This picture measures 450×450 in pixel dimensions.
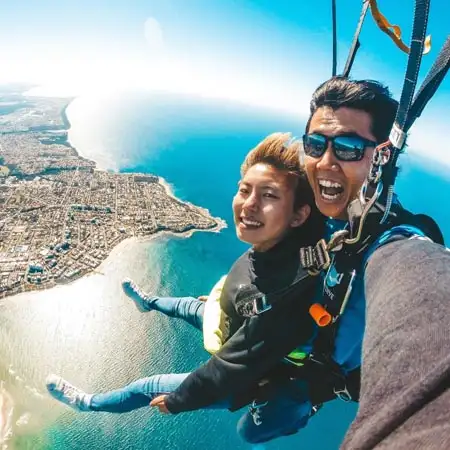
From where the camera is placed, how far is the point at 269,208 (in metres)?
2.36

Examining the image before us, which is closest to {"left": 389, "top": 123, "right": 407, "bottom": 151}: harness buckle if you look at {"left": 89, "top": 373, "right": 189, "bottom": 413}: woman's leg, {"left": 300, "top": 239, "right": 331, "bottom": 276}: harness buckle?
{"left": 300, "top": 239, "right": 331, "bottom": 276}: harness buckle

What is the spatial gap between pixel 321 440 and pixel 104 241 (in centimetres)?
2735

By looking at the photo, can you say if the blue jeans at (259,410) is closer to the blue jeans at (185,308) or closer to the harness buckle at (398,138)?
the blue jeans at (185,308)

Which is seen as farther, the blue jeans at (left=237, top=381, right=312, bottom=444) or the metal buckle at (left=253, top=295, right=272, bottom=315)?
the blue jeans at (left=237, top=381, right=312, bottom=444)

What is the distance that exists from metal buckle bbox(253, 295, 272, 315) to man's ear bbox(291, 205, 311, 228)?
0.65 metres

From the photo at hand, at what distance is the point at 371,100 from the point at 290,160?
0.75m

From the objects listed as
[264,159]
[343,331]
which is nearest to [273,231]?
[264,159]

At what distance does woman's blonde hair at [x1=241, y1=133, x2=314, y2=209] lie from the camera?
2.42 meters

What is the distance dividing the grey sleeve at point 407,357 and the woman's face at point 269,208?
134cm

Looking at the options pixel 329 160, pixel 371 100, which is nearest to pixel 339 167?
pixel 329 160

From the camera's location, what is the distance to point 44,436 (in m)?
17.2

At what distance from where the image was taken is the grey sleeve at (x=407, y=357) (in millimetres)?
448

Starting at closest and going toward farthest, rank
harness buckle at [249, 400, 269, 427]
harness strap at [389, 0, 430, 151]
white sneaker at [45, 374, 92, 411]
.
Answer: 1. harness strap at [389, 0, 430, 151]
2. harness buckle at [249, 400, 269, 427]
3. white sneaker at [45, 374, 92, 411]

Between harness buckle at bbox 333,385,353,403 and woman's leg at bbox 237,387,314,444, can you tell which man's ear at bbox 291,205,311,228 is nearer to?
harness buckle at bbox 333,385,353,403
